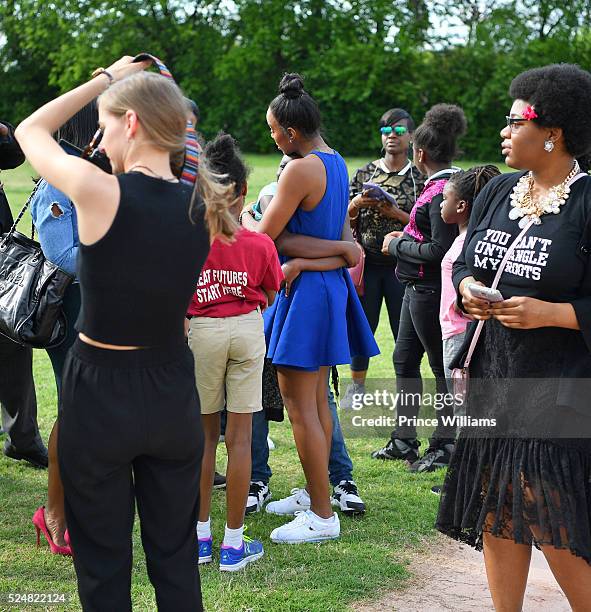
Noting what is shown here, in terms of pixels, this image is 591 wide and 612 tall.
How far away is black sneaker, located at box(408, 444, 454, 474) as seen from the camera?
531 cm

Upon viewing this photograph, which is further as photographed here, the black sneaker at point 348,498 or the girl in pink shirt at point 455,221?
the girl in pink shirt at point 455,221

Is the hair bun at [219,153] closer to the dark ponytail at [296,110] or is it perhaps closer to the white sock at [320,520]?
the dark ponytail at [296,110]

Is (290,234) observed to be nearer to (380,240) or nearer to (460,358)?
(460,358)

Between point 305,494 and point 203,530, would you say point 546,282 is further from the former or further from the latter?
point 305,494

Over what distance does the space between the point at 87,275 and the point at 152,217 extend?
24cm

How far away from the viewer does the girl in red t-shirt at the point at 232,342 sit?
3.79 meters

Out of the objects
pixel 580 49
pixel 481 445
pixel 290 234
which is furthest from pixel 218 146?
pixel 580 49

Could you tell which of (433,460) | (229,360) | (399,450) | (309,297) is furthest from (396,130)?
(229,360)

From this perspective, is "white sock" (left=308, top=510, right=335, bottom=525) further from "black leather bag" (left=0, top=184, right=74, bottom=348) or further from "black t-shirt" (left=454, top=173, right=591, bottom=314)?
"black t-shirt" (left=454, top=173, right=591, bottom=314)

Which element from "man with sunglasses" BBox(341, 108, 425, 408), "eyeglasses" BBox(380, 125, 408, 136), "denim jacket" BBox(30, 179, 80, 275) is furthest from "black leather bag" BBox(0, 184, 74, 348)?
"eyeglasses" BBox(380, 125, 408, 136)

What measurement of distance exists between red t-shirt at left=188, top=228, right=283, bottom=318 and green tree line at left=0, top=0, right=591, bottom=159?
25904 millimetres

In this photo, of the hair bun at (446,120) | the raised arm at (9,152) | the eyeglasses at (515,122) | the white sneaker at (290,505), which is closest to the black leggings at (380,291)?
the hair bun at (446,120)

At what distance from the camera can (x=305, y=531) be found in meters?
4.22

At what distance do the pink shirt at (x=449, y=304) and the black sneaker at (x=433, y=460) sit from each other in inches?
33.9
